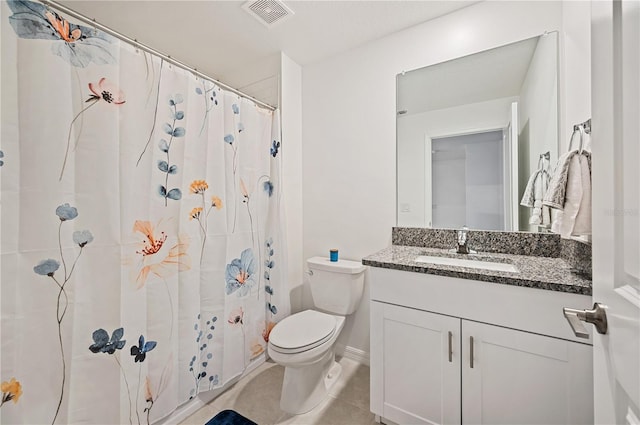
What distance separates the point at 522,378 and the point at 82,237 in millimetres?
1830

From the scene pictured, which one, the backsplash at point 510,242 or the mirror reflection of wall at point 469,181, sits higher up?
the mirror reflection of wall at point 469,181

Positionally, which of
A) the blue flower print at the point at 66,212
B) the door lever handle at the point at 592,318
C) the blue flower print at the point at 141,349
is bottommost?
the blue flower print at the point at 141,349

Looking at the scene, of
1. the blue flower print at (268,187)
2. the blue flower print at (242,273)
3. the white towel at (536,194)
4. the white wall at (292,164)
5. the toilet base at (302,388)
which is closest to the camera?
the white towel at (536,194)

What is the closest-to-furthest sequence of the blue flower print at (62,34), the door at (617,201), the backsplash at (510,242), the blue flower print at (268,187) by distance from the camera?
the door at (617,201) < the blue flower print at (62,34) < the backsplash at (510,242) < the blue flower print at (268,187)

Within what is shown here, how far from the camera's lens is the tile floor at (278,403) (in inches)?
57.5

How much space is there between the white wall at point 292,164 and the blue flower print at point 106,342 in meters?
1.09

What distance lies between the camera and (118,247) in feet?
3.78

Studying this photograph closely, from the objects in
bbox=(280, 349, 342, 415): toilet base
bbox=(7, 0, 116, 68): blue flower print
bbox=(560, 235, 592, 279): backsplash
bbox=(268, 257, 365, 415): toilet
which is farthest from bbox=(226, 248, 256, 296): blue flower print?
bbox=(560, 235, 592, 279): backsplash

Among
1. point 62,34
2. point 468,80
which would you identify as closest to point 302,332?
point 62,34

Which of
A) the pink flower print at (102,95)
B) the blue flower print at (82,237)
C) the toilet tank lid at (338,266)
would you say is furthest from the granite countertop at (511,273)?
the pink flower print at (102,95)

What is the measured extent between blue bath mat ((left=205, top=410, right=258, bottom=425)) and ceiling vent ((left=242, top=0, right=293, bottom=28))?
2359mm

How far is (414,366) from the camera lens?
128 centimetres

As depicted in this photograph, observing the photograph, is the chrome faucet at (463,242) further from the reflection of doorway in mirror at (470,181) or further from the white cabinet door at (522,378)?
the white cabinet door at (522,378)

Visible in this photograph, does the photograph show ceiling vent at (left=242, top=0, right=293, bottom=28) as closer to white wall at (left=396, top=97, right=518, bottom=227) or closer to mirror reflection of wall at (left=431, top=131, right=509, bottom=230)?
white wall at (left=396, top=97, right=518, bottom=227)
